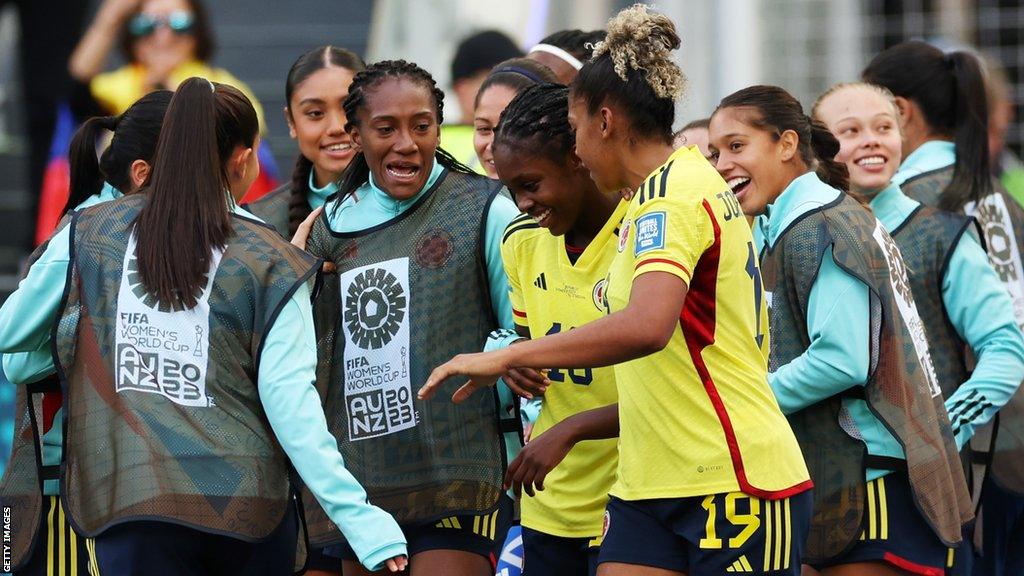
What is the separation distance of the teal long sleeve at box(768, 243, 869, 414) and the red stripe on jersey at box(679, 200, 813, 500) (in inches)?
32.3

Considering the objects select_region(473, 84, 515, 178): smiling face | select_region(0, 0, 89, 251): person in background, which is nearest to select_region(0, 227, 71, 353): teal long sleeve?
select_region(473, 84, 515, 178): smiling face

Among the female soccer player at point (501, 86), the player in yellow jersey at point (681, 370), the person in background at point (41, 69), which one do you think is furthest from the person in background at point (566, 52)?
the person in background at point (41, 69)

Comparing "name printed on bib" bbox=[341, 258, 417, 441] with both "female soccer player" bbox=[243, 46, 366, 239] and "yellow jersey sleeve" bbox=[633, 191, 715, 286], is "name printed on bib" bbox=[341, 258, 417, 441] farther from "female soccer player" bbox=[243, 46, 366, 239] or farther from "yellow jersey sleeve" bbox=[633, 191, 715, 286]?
"yellow jersey sleeve" bbox=[633, 191, 715, 286]

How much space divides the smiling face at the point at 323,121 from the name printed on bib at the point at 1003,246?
7.45 ft

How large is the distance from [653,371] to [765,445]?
12.2 inches

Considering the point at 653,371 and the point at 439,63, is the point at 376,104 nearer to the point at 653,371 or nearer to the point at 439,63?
the point at 653,371

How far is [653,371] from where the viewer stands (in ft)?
12.6

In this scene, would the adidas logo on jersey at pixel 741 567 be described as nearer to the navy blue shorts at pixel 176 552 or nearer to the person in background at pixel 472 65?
the navy blue shorts at pixel 176 552

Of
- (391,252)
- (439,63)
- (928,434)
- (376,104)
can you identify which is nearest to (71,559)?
(391,252)

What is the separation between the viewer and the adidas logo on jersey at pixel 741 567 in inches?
148

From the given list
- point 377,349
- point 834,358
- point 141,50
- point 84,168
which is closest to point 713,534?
point 834,358

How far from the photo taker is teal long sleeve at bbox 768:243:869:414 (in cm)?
452

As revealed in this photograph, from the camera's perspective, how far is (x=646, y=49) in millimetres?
3959

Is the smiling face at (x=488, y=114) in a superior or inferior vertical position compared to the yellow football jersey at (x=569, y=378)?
superior
